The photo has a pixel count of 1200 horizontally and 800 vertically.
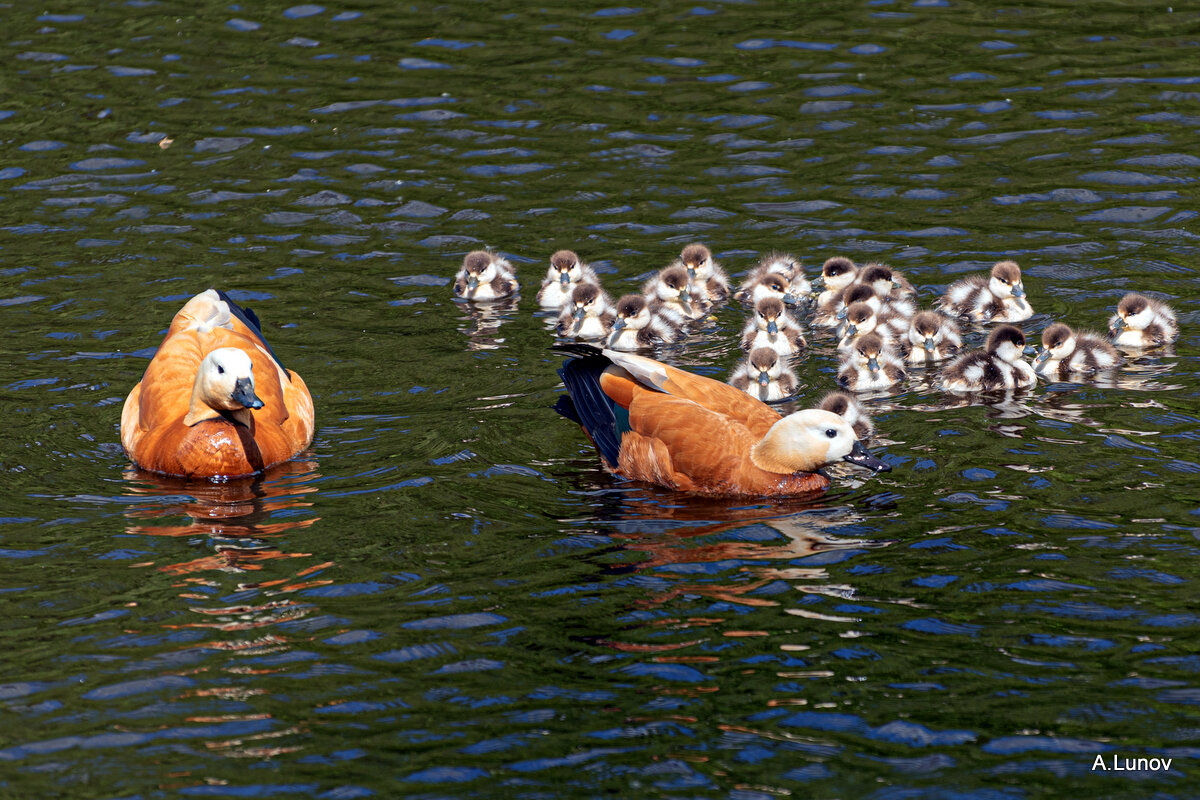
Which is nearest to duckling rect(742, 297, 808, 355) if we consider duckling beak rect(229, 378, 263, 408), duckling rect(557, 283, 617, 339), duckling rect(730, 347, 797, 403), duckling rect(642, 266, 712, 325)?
duckling rect(730, 347, 797, 403)

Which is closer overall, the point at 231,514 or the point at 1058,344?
the point at 231,514

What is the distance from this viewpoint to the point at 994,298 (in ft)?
36.5

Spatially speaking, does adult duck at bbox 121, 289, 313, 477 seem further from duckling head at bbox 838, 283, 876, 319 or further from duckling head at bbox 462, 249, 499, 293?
→ duckling head at bbox 838, 283, 876, 319

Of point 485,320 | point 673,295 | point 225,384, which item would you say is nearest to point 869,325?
point 673,295

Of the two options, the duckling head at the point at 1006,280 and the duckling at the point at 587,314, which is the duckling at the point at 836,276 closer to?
the duckling head at the point at 1006,280

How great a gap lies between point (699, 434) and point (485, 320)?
363cm

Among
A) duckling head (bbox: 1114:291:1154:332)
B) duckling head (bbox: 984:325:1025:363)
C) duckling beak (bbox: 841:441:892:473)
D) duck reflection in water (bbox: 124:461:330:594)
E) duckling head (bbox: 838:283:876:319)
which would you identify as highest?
duckling head (bbox: 838:283:876:319)

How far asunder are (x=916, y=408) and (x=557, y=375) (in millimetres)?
2633

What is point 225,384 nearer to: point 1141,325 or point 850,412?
point 850,412

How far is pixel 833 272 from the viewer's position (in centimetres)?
1151

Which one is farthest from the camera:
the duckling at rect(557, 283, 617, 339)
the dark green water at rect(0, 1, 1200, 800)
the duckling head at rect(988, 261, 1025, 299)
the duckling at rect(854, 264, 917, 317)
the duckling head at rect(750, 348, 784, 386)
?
the duckling at rect(557, 283, 617, 339)

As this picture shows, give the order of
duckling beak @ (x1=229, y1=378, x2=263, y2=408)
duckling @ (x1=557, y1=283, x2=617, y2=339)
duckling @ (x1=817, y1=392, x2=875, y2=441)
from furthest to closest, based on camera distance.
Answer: duckling @ (x1=557, y1=283, x2=617, y2=339) → duckling @ (x1=817, y1=392, x2=875, y2=441) → duckling beak @ (x1=229, y1=378, x2=263, y2=408)

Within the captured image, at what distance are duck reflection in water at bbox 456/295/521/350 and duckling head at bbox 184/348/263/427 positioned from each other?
2.63 metres

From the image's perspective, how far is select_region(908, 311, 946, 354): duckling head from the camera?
34.8 feet
